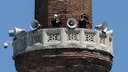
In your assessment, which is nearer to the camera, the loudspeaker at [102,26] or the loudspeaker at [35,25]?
the loudspeaker at [35,25]

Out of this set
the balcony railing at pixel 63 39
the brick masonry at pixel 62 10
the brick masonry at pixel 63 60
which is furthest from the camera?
the brick masonry at pixel 62 10

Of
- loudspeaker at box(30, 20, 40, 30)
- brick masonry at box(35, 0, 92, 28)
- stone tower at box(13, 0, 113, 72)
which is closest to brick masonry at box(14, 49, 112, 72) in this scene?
stone tower at box(13, 0, 113, 72)

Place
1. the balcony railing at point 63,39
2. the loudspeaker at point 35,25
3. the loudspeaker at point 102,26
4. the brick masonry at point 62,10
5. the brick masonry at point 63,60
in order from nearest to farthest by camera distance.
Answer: the brick masonry at point 63,60, the balcony railing at point 63,39, the loudspeaker at point 35,25, the loudspeaker at point 102,26, the brick masonry at point 62,10

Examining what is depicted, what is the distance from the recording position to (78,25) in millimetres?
35938

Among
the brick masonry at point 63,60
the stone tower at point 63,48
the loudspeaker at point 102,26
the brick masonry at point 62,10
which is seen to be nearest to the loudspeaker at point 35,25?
the stone tower at point 63,48

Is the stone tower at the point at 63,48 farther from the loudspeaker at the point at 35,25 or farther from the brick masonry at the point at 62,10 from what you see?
the loudspeaker at the point at 35,25

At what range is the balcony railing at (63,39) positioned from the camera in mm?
35219

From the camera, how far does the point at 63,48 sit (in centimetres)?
3519

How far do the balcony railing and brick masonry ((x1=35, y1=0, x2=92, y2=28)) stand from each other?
692 millimetres

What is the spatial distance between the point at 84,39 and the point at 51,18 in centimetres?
166

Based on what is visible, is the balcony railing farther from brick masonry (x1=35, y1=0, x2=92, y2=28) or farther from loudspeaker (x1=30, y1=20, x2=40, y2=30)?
brick masonry (x1=35, y1=0, x2=92, y2=28)

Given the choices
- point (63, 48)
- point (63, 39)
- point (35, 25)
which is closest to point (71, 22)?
point (63, 39)

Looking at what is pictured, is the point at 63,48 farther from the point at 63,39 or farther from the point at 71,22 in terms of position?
the point at 71,22

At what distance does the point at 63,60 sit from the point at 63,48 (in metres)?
0.46
